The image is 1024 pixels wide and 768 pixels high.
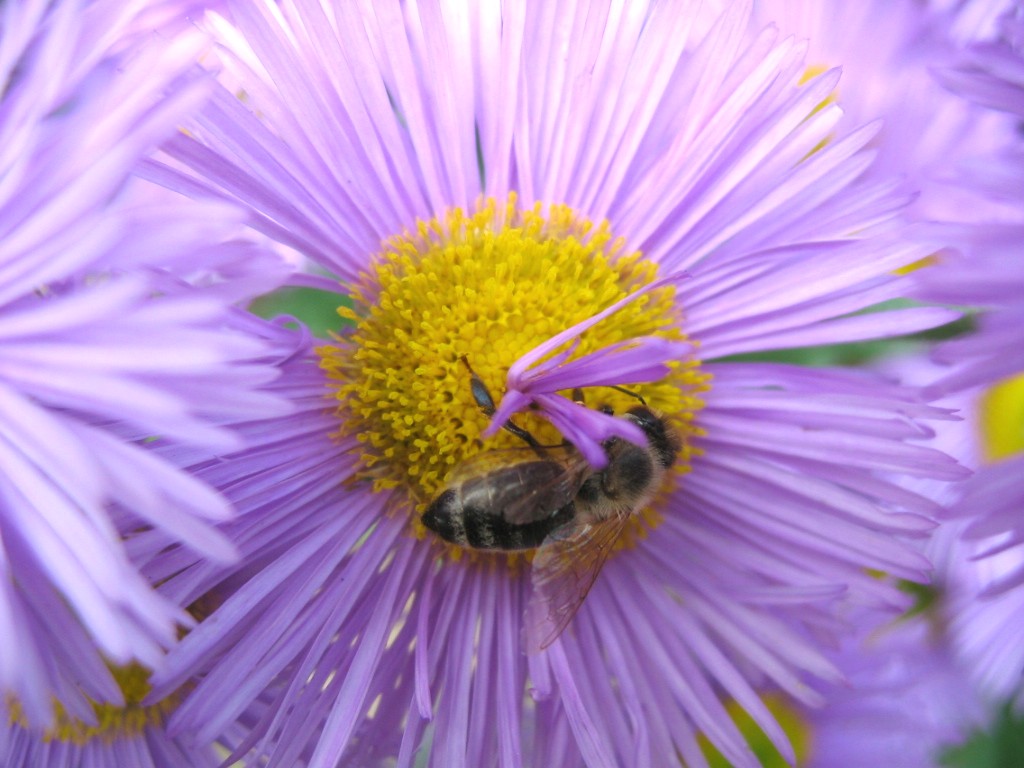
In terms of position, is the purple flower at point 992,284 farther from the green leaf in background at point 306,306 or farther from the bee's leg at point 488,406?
the green leaf in background at point 306,306

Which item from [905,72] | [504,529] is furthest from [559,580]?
[905,72]

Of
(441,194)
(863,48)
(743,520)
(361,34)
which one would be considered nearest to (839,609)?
(743,520)

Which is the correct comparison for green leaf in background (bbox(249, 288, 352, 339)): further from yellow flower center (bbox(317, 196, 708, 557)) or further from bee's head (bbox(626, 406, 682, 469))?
bee's head (bbox(626, 406, 682, 469))

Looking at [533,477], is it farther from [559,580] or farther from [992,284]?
[992,284]

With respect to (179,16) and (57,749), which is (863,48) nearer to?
(179,16)

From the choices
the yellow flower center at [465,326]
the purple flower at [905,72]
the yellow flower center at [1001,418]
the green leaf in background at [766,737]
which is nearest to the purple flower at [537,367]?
the yellow flower center at [465,326]

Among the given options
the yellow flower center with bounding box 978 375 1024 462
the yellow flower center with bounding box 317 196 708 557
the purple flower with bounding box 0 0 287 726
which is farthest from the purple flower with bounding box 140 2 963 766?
the yellow flower center with bounding box 978 375 1024 462
